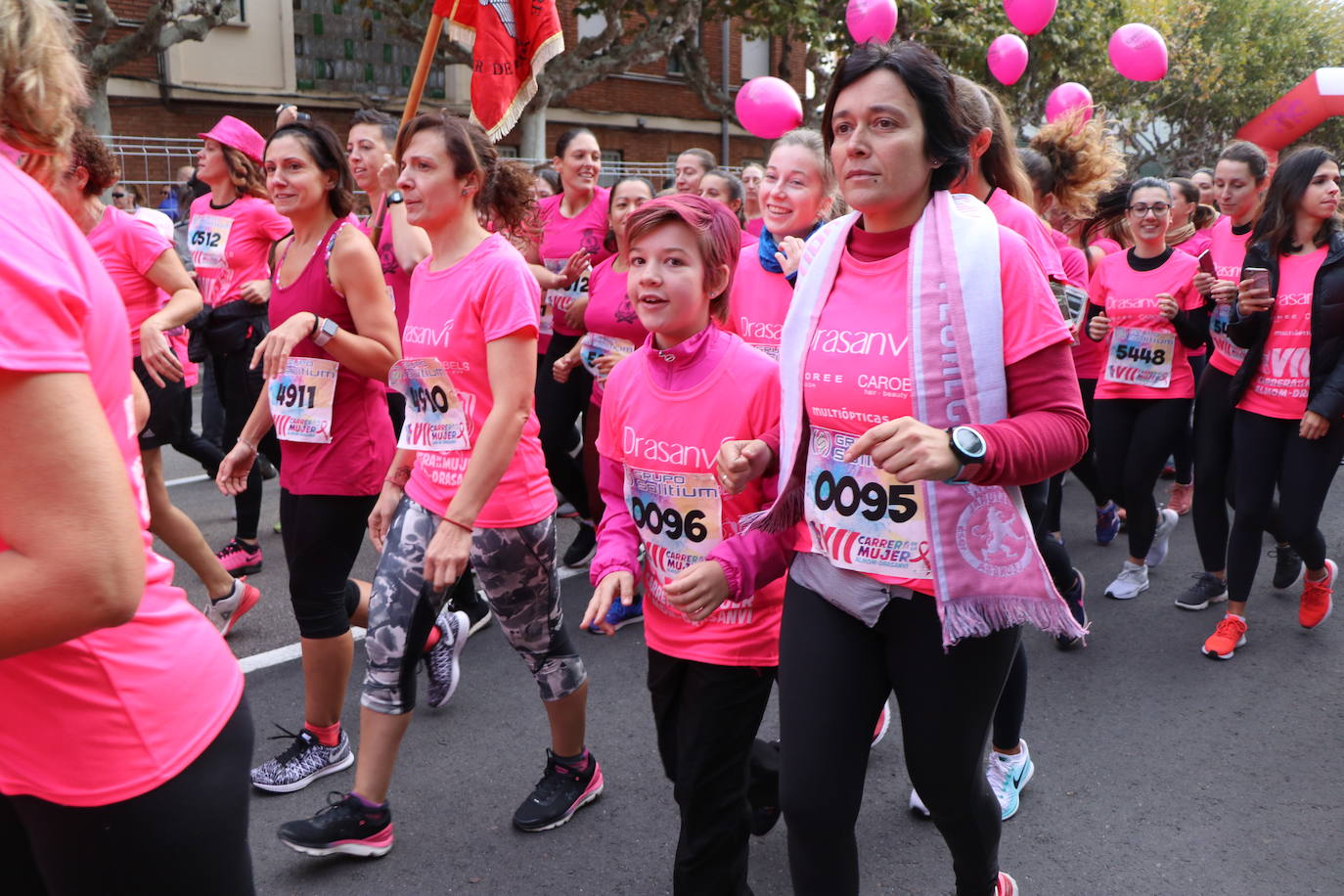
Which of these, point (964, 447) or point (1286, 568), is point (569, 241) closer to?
point (1286, 568)

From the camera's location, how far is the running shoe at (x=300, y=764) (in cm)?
352

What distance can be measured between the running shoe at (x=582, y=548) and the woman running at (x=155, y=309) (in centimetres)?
170

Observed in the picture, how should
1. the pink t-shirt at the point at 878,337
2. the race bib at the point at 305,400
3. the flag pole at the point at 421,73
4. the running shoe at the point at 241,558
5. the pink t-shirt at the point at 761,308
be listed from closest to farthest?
the pink t-shirt at the point at 878,337 → the race bib at the point at 305,400 → the flag pole at the point at 421,73 → the pink t-shirt at the point at 761,308 → the running shoe at the point at 241,558

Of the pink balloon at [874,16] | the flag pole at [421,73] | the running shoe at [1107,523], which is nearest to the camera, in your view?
the flag pole at [421,73]

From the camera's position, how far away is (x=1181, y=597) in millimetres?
5258

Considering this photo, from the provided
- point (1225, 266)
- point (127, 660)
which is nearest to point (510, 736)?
point (127, 660)

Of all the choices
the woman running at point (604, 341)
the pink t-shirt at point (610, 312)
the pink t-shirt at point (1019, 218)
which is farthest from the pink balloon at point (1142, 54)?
the pink t-shirt at point (1019, 218)

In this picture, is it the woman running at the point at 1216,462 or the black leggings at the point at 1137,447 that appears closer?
the woman running at the point at 1216,462

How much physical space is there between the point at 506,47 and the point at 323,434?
6.17 feet

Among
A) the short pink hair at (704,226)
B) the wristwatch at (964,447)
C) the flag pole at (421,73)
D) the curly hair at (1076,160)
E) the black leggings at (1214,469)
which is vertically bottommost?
the black leggings at (1214,469)

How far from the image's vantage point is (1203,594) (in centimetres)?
525

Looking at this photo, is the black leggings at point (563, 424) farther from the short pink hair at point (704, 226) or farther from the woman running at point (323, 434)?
Answer: the short pink hair at point (704, 226)

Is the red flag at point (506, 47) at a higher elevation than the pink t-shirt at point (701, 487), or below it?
higher

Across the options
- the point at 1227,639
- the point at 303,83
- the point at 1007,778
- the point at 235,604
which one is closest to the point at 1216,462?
the point at 1227,639
